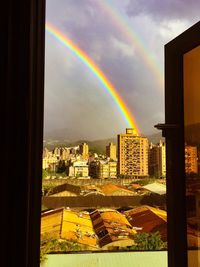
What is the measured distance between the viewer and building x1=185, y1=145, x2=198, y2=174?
0.83 m

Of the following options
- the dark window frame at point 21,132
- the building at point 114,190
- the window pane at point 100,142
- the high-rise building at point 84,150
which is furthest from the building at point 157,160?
the dark window frame at point 21,132

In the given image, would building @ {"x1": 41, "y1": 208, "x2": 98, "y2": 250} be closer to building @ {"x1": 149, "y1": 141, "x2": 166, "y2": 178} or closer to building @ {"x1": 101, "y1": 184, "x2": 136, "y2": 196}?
building @ {"x1": 101, "y1": 184, "x2": 136, "y2": 196}

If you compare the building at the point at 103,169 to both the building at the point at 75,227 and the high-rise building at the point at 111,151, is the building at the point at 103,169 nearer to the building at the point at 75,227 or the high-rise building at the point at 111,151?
the high-rise building at the point at 111,151

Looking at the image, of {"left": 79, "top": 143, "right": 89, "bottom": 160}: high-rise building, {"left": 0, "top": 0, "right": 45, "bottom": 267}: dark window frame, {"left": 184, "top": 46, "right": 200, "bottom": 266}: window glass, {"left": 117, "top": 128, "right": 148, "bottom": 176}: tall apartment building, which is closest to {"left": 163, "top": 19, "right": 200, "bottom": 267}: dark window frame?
{"left": 184, "top": 46, "right": 200, "bottom": 266}: window glass

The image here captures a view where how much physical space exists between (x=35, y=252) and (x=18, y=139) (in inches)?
10.7

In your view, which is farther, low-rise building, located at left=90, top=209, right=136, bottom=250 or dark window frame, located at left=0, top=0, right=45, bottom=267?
low-rise building, located at left=90, top=209, right=136, bottom=250

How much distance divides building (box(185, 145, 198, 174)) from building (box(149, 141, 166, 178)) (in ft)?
0.23

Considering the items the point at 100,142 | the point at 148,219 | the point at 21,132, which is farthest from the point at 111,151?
the point at 21,132

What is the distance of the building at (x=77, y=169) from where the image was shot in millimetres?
956

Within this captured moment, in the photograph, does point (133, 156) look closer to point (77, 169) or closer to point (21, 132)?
point (77, 169)

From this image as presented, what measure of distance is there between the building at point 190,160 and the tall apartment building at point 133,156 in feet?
0.61

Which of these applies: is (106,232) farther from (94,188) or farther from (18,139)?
(18,139)

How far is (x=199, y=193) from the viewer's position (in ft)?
2.75

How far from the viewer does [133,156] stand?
103cm
